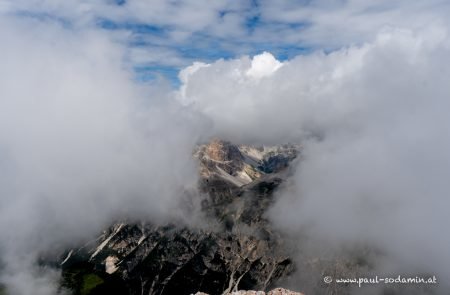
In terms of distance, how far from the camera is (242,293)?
502ft

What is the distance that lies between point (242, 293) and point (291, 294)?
18.4m

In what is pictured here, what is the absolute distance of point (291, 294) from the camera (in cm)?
14938
